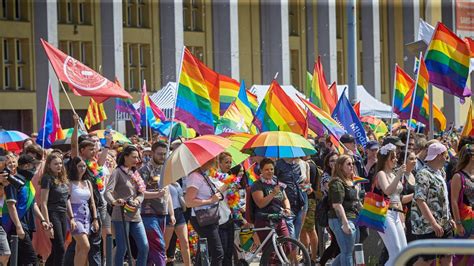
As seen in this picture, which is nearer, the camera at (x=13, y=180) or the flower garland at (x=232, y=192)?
the camera at (x=13, y=180)

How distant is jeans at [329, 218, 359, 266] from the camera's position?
12516mm

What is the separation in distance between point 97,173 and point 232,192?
1715mm

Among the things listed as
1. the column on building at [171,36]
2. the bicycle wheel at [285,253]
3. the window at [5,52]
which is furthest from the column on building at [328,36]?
the bicycle wheel at [285,253]

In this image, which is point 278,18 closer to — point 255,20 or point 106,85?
point 255,20

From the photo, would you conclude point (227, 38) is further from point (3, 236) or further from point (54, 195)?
point (3, 236)

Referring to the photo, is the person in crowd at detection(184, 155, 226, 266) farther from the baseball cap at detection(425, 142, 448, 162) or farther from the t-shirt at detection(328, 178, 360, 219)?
the baseball cap at detection(425, 142, 448, 162)

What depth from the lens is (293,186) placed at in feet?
46.8

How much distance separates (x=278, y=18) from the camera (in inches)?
1885

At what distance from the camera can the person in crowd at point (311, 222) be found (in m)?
15.3

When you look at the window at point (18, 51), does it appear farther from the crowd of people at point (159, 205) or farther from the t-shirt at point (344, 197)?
the t-shirt at point (344, 197)

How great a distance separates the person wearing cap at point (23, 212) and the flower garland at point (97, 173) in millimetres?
999

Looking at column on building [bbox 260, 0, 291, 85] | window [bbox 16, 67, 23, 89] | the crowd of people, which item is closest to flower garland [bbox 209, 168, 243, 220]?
the crowd of people

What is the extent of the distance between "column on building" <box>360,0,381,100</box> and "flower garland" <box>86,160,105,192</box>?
4020 cm

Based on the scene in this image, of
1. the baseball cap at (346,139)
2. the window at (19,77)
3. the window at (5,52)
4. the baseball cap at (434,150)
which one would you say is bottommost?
the baseball cap at (346,139)
